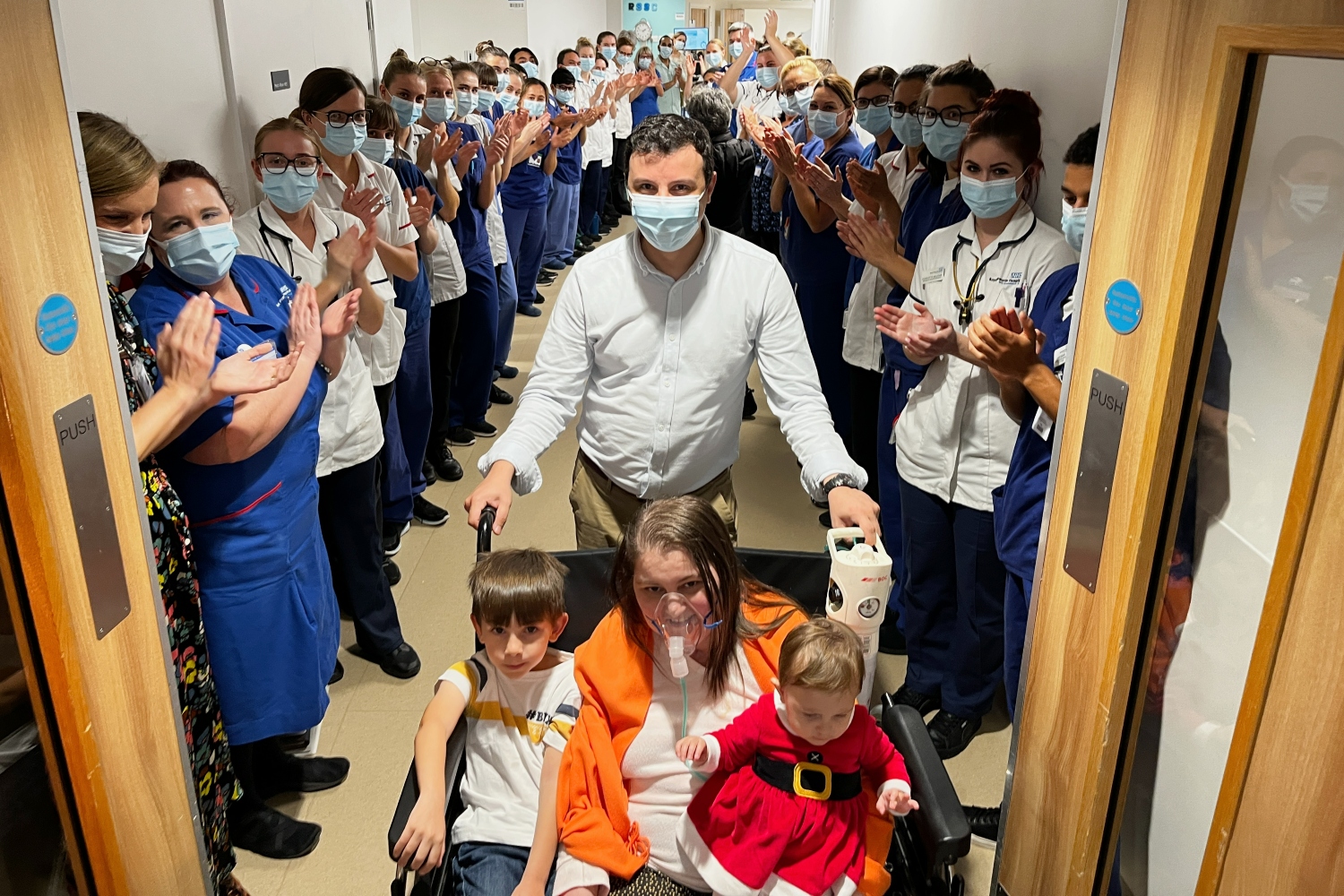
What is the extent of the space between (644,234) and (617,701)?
3.41 ft

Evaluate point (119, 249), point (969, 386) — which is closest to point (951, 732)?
point (969, 386)

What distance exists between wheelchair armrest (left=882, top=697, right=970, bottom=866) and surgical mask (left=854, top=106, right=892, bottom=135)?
3.13 m

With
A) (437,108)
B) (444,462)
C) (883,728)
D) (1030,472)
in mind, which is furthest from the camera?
(437,108)

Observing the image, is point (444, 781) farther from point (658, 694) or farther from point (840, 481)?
point (840, 481)

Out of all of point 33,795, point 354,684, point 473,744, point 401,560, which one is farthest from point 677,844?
point 401,560

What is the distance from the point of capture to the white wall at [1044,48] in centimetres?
273

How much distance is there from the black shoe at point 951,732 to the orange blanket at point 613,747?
1.11 meters

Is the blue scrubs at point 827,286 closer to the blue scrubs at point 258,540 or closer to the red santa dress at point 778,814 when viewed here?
the blue scrubs at point 258,540

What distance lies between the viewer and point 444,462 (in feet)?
15.5

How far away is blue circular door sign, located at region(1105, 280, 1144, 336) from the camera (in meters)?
1.43

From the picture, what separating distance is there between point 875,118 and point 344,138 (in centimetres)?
223

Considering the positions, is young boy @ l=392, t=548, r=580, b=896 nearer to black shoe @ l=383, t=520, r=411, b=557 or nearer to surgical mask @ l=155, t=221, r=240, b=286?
surgical mask @ l=155, t=221, r=240, b=286

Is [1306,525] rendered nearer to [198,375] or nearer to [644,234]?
[644,234]

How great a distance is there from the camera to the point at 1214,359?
1.43 metres
